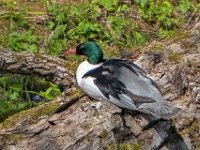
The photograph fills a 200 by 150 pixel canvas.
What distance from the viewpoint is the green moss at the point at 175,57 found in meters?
5.00

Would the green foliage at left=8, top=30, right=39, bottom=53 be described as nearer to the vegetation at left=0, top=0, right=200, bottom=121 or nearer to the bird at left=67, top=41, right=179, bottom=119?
the vegetation at left=0, top=0, right=200, bottom=121

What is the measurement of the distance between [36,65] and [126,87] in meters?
1.18

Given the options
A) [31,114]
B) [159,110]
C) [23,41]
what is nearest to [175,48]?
[159,110]

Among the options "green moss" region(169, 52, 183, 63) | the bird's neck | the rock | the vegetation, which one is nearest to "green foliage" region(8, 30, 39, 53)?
the vegetation

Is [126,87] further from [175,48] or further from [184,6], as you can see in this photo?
[184,6]

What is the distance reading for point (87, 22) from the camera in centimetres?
720

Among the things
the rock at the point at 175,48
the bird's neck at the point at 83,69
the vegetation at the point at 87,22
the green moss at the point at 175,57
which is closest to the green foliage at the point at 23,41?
the vegetation at the point at 87,22

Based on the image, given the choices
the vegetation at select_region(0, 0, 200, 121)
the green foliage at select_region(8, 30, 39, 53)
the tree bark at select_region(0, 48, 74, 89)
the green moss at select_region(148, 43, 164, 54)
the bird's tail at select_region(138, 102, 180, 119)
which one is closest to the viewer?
the bird's tail at select_region(138, 102, 180, 119)

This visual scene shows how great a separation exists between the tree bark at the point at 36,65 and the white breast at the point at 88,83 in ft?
1.68

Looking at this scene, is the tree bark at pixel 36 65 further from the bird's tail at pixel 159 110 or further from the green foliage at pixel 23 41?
the bird's tail at pixel 159 110

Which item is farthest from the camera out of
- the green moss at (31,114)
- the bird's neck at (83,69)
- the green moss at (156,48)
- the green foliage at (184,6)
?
the green foliage at (184,6)

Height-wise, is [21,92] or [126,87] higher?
[126,87]

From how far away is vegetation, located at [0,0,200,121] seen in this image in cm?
686

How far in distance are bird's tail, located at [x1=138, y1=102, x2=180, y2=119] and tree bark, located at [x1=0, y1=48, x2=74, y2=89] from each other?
3.98 feet
